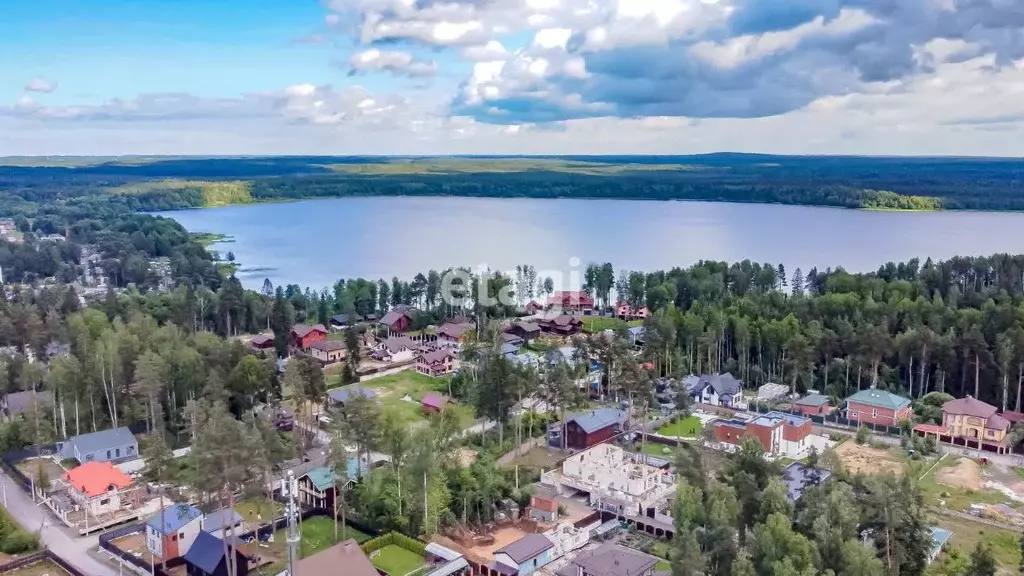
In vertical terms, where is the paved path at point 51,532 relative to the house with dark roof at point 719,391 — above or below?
below

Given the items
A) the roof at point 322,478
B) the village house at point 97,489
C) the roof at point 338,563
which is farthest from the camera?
the roof at point 322,478

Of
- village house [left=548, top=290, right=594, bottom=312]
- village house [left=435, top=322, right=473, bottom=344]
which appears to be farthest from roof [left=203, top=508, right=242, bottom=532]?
village house [left=548, top=290, right=594, bottom=312]

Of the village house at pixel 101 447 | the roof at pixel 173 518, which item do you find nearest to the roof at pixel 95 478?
the village house at pixel 101 447

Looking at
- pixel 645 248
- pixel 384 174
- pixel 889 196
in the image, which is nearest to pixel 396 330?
pixel 645 248

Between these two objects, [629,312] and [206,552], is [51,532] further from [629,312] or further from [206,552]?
[629,312]

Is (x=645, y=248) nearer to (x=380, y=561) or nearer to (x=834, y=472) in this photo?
(x=834, y=472)

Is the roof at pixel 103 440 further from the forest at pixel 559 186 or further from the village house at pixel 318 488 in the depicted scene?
the forest at pixel 559 186
